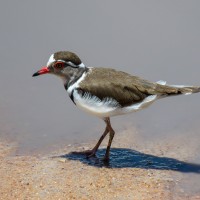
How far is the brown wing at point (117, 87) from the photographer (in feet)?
25.7

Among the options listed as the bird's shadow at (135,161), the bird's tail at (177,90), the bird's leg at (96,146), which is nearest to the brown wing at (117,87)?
the bird's tail at (177,90)

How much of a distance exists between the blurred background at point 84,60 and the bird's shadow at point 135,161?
579 millimetres

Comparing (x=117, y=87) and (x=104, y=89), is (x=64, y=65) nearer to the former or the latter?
(x=104, y=89)

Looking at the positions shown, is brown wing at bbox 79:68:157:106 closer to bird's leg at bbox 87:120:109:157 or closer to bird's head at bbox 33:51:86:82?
Result: bird's head at bbox 33:51:86:82

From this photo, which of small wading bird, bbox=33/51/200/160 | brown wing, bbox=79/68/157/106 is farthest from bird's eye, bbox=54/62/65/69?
brown wing, bbox=79/68/157/106

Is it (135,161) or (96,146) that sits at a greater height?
(96,146)

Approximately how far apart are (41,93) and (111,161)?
2961 mm

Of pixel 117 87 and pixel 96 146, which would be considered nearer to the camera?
pixel 117 87

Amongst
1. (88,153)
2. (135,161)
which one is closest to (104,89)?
(88,153)

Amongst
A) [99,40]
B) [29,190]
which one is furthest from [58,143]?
[99,40]

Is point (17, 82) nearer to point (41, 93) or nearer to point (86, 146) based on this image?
point (41, 93)

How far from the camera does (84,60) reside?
1184cm

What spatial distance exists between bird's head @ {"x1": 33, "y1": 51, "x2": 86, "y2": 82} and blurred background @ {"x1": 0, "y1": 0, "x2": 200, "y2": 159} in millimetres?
1489

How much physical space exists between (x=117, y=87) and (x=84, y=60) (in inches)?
159
